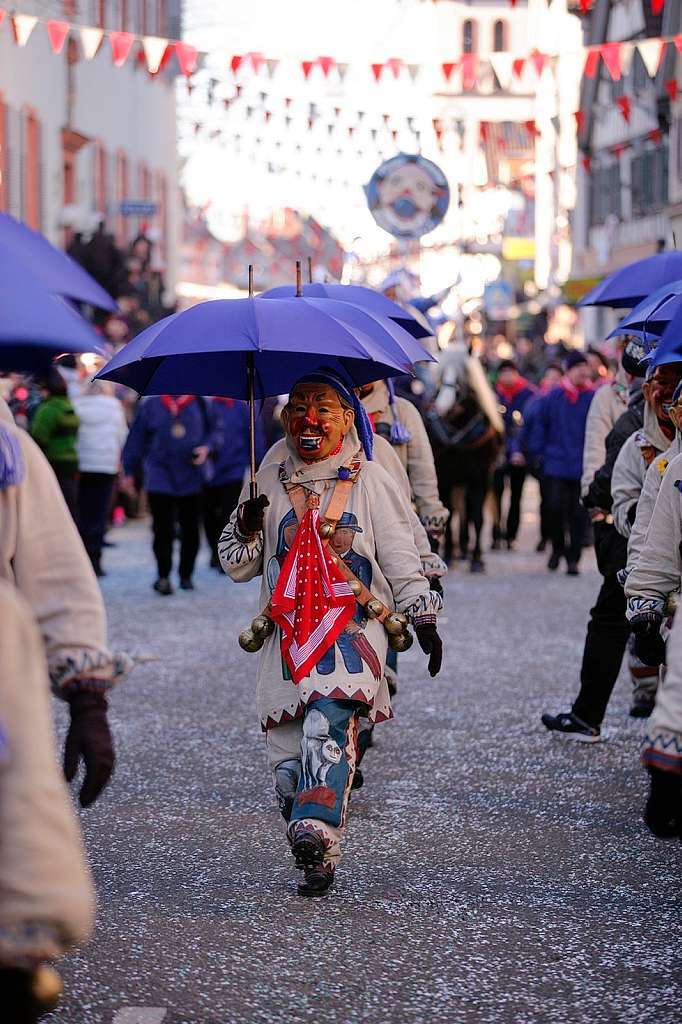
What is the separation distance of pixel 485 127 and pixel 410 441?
13154 mm

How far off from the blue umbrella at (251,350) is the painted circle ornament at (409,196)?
9661 mm

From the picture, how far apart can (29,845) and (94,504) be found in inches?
460

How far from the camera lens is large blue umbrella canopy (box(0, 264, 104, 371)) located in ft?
10.6

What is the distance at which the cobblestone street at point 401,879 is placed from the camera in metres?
4.72

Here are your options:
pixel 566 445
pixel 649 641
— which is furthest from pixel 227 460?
pixel 649 641

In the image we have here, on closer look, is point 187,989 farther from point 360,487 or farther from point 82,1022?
point 360,487

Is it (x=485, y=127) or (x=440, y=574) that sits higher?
(x=485, y=127)

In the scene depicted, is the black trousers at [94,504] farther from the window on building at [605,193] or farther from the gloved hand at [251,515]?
the window on building at [605,193]

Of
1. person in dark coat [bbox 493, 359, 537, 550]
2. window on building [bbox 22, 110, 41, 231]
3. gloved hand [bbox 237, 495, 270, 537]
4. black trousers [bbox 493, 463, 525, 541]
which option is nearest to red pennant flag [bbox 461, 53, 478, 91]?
person in dark coat [bbox 493, 359, 537, 550]

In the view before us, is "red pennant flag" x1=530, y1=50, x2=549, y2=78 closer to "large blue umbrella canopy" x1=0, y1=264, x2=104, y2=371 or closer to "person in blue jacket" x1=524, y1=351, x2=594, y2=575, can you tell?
"person in blue jacket" x1=524, y1=351, x2=594, y2=575

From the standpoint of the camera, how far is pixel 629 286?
807 cm

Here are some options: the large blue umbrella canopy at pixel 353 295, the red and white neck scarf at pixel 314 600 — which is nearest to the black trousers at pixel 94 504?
the large blue umbrella canopy at pixel 353 295

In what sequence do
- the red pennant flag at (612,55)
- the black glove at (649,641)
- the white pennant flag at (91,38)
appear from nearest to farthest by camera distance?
the black glove at (649,641)
the white pennant flag at (91,38)
the red pennant flag at (612,55)

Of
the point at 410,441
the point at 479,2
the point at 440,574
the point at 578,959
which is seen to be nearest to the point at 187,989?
the point at 578,959
